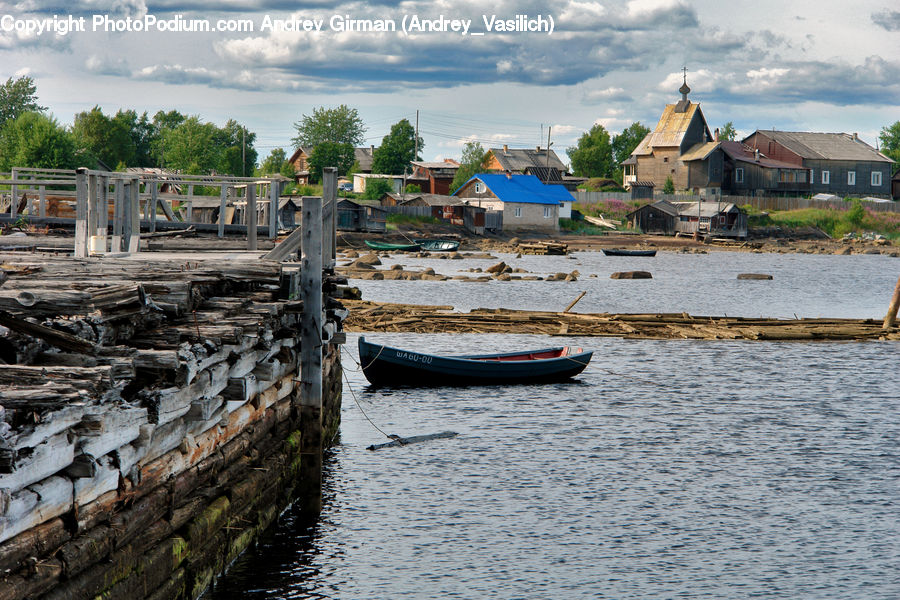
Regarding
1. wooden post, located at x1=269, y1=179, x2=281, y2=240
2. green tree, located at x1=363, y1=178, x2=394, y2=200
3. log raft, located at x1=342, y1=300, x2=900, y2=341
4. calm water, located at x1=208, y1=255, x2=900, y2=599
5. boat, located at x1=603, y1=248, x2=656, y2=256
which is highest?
green tree, located at x1=363, y1=178, x2=394, y2=200

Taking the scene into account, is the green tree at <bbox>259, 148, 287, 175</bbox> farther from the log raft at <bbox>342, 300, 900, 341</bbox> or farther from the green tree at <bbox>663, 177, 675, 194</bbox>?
the log raft at <bbox>342, 300, 900, 341</bbox>

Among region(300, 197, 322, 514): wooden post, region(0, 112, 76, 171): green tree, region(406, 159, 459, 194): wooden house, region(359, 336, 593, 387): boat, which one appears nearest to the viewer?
region(300, 197, 322, 514): wooden post

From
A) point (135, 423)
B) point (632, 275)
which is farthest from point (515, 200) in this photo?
point (135, 423)

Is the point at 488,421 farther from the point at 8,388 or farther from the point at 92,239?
the point at 8,388

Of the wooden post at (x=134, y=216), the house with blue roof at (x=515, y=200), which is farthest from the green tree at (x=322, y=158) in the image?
the wooden post at (x=134, y=216)

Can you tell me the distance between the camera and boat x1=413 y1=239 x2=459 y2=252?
9956 centimetres

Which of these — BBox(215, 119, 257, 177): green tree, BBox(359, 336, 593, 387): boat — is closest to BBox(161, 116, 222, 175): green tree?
BBox(215, 119, 257, 177): green tree

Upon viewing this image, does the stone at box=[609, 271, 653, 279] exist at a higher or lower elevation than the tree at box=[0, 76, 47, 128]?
lower

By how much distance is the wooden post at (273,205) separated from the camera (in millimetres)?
23922

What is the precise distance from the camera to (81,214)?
58.6 feet

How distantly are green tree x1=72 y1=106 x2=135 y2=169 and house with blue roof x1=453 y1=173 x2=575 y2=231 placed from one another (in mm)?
47387

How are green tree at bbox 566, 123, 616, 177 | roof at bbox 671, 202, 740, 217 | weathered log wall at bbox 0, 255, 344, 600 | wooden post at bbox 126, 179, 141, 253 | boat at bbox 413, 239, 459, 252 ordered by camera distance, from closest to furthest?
1. weathered log wall at bbox 0, 255, 344, 600
2. wooden post at bbox 126, 179, 141, 253
3. boat at bbox 413, 239, 459, 252
4. roof at bbox 671, 202, 740, 217
5. green tree at bbox 566, 123, 616, 177

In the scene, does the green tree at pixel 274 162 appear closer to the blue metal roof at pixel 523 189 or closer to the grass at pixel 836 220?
the blue metal roof at pixel 523 189

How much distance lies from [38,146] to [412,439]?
81654 millimetres
